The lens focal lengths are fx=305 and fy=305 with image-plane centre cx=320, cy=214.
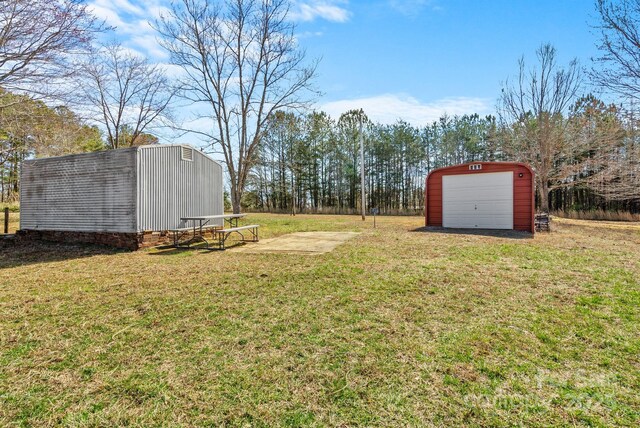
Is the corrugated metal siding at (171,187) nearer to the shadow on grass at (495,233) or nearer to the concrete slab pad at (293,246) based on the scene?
the concrete slab pad at (293,246)

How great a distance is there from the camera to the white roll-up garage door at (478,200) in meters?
Answer: 11.2

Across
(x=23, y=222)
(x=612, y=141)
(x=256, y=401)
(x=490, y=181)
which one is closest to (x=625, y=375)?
(x=256, y=401)

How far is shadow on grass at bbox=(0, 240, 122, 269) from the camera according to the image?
21.8 ft

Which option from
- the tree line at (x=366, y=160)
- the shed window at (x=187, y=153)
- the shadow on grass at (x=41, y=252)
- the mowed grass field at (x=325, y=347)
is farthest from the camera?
the tree line at (x=366, y=160)

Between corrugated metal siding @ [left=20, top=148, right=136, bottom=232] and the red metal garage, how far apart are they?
34.9 feet

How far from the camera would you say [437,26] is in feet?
26.5

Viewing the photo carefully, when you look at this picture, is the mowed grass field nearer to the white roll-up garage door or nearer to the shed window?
the shed window

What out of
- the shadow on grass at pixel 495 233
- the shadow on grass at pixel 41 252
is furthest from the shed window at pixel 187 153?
the shadow on grass at pixel 495 233

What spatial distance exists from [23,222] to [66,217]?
6.50 feet

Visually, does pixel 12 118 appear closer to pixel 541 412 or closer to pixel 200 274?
pixel 200 274

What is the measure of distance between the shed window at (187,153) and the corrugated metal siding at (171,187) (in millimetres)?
92

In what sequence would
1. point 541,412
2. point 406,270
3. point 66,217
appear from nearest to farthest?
point 541,412, point 406,270, point 66,217

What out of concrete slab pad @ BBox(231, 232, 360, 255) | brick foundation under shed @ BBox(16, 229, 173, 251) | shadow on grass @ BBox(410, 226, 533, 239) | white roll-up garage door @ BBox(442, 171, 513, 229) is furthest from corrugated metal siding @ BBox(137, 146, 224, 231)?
white roll-up garage door @ BBox(442, 171, 513, 229)

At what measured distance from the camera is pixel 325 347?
2.55 meters
